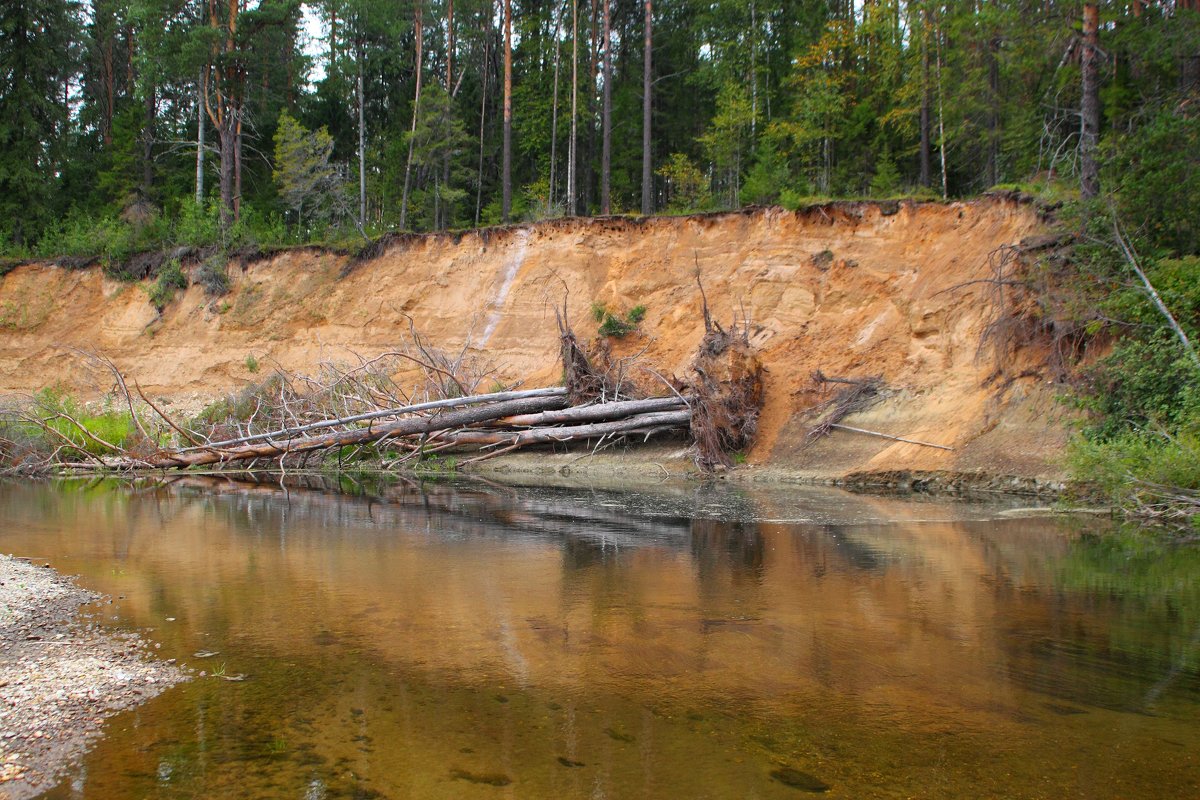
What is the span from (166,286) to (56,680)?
28272mm

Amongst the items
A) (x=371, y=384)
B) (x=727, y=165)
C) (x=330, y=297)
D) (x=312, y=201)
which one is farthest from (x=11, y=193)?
(x=727, y=165)

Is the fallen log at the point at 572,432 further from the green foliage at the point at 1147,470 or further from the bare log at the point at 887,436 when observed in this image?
the green foliage at the point at 1147,470

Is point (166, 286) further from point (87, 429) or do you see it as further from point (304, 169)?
point (87, 429)

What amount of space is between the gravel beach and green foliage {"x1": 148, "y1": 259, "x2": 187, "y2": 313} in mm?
25340

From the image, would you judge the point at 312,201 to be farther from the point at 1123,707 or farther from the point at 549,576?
the point at 1123,707

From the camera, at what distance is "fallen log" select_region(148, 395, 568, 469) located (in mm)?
19266

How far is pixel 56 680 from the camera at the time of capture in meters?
5.39

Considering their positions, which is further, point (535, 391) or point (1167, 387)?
point (535, 391)

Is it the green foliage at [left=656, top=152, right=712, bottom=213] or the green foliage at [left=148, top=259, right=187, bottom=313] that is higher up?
the green foliage at [left=656, top=152, right=712, bottom=213]

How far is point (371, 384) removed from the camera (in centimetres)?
2406

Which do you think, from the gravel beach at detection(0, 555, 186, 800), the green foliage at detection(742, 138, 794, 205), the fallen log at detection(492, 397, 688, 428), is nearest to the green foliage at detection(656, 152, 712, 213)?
the green foliage at detection(742, 138, 794, 205)

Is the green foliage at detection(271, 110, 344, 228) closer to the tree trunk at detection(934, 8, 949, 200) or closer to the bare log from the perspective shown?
the tree trunk at detection(934, 8, 949, 200)

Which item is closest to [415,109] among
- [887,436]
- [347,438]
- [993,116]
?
[347,438]

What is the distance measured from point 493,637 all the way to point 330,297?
81.7 ft
